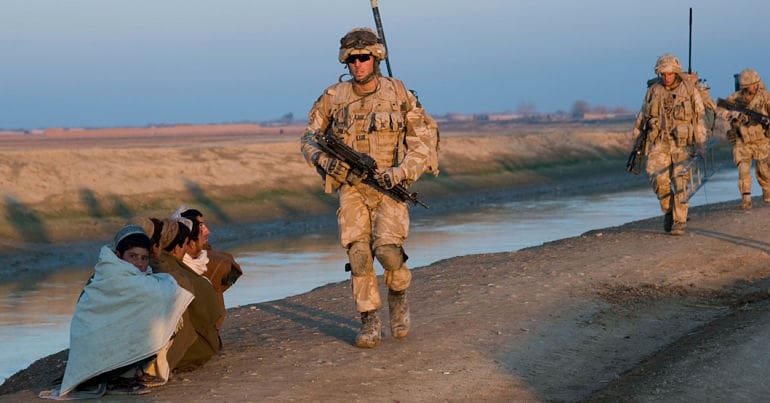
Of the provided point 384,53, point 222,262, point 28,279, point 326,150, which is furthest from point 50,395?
point 28,279

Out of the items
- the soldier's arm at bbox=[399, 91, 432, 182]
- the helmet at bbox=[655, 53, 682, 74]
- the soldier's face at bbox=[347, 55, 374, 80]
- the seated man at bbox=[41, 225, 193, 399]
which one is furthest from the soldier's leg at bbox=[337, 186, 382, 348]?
the helmet at bbox=[655, 53, 682, 74]

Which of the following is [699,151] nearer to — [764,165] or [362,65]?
[764,165]

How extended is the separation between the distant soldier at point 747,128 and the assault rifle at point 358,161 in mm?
10258

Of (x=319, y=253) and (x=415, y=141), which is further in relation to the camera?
(x=319, y=253)

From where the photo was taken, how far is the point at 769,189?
1928 centimetres

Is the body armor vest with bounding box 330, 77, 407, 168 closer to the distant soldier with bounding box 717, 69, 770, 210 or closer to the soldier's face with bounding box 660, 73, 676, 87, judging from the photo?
the soldier's face with bounding box 660, 73, 676, 87

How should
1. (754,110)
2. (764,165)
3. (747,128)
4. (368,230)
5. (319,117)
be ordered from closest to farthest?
(368,230), (319,117), (754,110), (747,128), (764,165)

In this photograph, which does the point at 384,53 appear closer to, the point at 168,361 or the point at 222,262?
the point at 222,262

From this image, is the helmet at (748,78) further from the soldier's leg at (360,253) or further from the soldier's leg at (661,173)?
the soldier's leg at (360,253)

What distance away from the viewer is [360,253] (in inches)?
346

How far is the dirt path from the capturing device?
25.8 ft

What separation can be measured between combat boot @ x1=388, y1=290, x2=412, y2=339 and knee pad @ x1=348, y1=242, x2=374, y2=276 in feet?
1.21

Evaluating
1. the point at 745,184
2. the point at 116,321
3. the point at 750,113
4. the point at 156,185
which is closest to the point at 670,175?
the point at 750,113

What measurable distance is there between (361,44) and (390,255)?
131 cm
